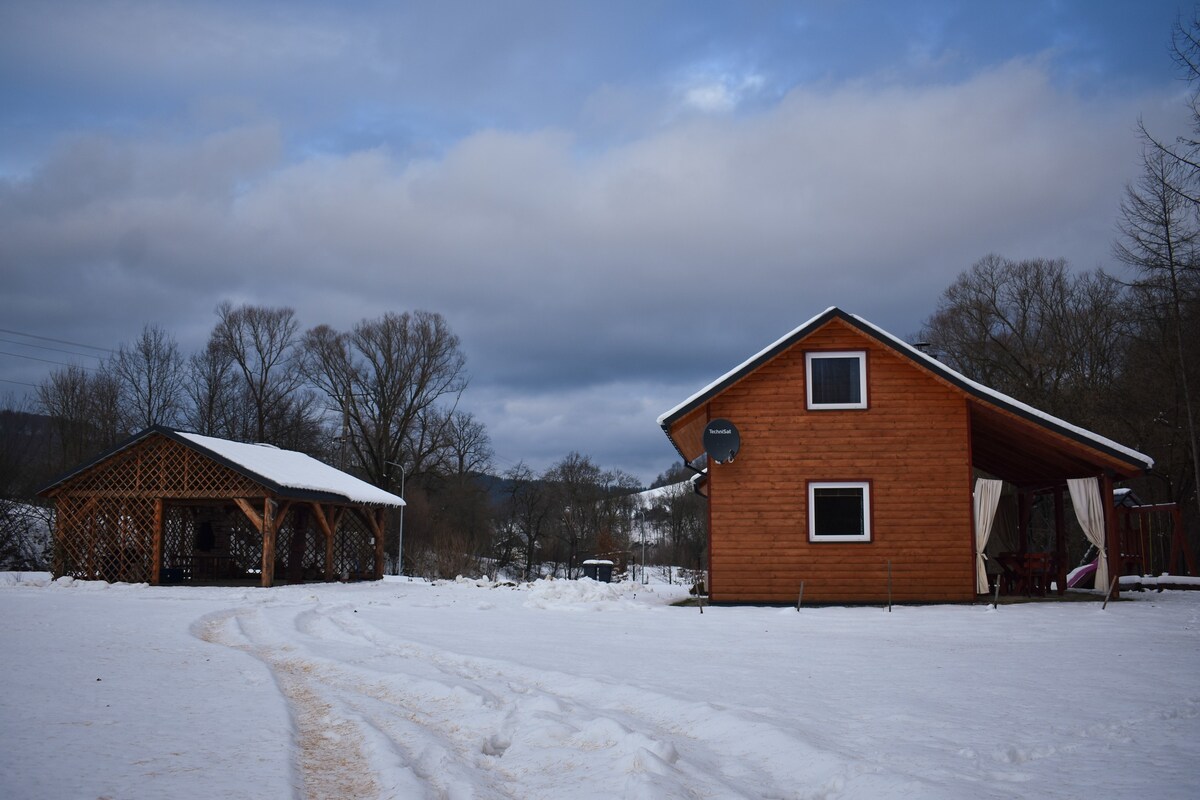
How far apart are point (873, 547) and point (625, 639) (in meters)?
7.40

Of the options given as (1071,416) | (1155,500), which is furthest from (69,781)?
(1155,500)

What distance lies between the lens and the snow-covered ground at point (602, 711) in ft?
15.6

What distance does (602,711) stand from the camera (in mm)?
6555

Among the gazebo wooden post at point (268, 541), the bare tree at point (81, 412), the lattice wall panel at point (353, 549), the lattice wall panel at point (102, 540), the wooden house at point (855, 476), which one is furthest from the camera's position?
the bare tree at point (81, 412)

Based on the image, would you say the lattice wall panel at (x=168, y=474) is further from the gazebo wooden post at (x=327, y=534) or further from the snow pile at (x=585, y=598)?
the snow pile at (x=585, y=598)

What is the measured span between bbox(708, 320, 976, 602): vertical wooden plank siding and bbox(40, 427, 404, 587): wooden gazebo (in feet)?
40.2

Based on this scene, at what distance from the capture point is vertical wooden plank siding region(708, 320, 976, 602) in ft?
56.4

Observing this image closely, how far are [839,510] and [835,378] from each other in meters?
2.56

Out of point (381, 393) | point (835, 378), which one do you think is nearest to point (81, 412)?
point (381, 393)

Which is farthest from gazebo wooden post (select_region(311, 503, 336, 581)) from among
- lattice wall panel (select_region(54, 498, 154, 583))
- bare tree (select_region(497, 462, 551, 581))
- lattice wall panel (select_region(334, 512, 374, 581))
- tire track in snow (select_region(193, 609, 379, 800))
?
bare tree (select_region(497, 462, 551, 581))

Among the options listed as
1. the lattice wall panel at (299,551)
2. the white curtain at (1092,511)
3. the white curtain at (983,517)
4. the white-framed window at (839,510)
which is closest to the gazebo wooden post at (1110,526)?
the white curtain at (1092,511)

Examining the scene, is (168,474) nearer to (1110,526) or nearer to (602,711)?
(602,711)

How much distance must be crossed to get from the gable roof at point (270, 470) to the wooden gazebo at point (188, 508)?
0.12 ft

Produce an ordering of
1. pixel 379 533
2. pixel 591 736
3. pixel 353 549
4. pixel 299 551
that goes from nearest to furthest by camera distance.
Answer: pixel 591 736
pixel 299 551
pixel 379 533
pixel 353 549
